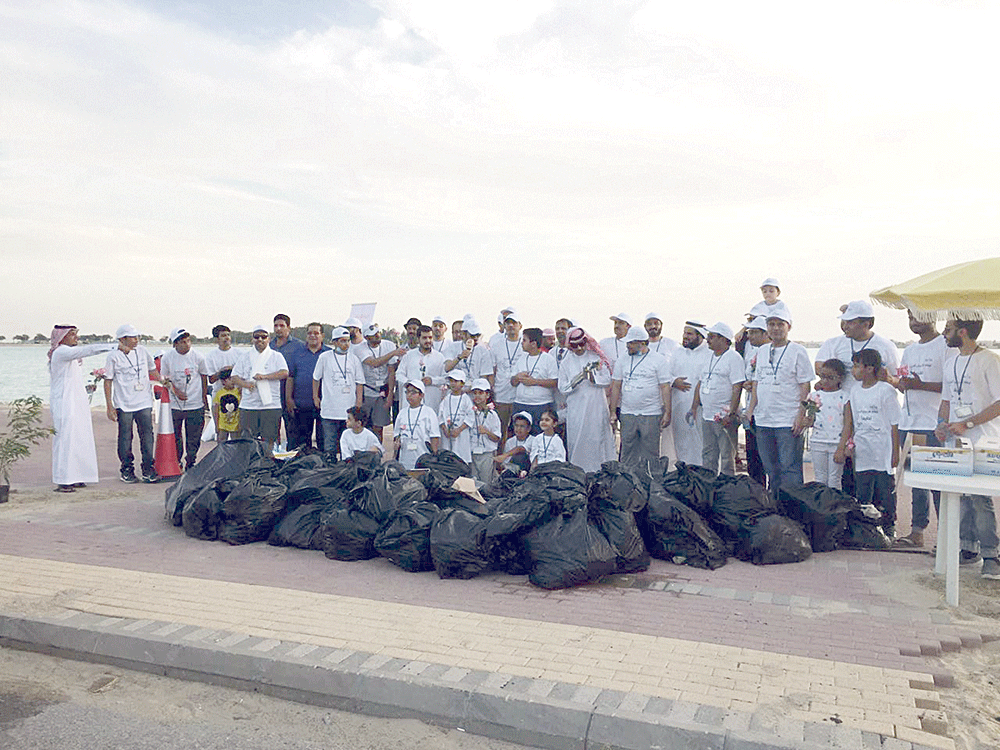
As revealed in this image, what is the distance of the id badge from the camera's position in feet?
21.0

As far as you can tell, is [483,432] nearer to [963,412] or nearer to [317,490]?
[317,490]

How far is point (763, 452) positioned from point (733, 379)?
92 centimetres

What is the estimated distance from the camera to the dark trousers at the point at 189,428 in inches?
433

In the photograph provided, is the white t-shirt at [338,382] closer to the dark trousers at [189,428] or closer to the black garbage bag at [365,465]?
the black garbage bag at [365,465]

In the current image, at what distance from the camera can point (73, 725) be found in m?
3.96

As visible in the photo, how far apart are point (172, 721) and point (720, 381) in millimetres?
6447

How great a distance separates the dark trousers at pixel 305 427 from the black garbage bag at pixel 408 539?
4268 millimetres

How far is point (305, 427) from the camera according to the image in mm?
10891

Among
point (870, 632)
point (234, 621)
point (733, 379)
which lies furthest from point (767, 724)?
point (733, 379)

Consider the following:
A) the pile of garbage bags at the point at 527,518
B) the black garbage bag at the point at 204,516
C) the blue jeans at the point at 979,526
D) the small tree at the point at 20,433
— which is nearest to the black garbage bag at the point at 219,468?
the pile of garbage bags at the point at 527,518

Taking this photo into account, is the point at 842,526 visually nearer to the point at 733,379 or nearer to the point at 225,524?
the point at 733,379

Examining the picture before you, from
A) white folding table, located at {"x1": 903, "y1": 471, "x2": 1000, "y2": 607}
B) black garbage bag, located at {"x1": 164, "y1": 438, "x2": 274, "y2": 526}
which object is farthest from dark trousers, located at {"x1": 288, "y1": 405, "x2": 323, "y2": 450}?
white folding table, located at {"x1": 903, "y1": 471, "x2": 1000, "y2": 607}

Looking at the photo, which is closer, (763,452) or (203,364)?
(763,452)

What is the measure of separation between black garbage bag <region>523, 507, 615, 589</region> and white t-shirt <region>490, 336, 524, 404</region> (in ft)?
13.7
